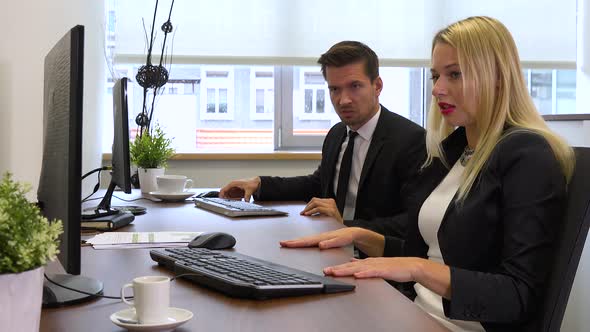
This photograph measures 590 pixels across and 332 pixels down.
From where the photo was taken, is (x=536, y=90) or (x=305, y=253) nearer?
(x=305, y=253)

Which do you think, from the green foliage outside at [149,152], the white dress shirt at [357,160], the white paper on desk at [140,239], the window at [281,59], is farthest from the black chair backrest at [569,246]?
the window at [281,59]

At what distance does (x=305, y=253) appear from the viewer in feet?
4.50

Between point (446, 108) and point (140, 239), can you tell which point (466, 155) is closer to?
point (446, 108)

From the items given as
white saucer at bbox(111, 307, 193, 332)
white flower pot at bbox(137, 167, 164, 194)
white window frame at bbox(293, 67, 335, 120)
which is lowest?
white saucer at bbox(111, 307, 193, 332)

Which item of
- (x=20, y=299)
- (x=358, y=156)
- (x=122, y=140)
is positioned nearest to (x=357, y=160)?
(x=358, y=156)

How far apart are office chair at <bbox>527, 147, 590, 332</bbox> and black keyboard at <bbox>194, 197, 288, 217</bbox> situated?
94cm

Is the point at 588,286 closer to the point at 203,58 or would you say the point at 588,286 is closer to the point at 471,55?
the point at 471,55

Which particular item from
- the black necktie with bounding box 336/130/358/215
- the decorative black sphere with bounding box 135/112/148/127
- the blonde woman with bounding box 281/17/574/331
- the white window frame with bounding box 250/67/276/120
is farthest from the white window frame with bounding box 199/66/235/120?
the blonde woman with bounding box 281/17/574/331

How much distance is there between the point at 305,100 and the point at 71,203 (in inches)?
118

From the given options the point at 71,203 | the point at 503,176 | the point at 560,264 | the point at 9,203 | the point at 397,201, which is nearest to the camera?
the point at 9,203

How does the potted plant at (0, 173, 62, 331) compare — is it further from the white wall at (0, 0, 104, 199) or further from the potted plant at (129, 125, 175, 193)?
the white wall at (0, 0, 104, 199)

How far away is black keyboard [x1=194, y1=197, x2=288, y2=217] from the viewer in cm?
198

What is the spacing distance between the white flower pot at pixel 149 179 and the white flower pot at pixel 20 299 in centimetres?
203

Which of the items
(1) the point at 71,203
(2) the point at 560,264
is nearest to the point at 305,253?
(2) the point at 560,264
